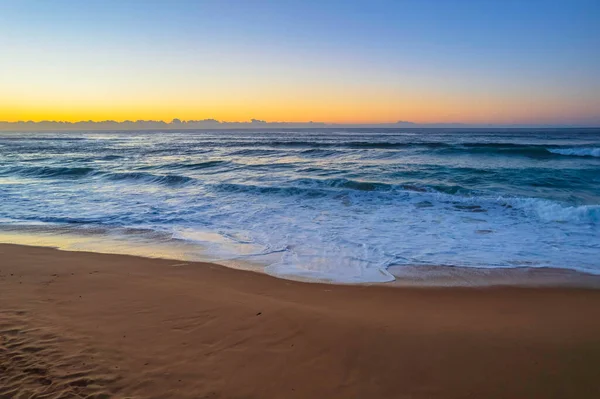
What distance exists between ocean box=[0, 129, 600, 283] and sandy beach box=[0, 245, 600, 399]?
3.93 ft

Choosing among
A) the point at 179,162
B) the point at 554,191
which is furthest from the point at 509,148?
the point at 179,162

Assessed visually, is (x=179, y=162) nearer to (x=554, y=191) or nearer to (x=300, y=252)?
(x=300, y=252)

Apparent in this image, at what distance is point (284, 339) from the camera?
3.80 metres

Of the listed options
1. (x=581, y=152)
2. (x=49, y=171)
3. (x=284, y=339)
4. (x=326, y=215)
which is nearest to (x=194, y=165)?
(x=49, y=171)

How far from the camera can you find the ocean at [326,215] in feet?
22.3

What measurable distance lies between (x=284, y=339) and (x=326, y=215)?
6.70 m

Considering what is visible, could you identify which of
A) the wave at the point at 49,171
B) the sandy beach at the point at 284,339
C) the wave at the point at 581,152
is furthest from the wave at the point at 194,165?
the wave at the point at 581,152

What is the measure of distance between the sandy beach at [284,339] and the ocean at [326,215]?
3.93ft

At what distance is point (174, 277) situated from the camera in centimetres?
568

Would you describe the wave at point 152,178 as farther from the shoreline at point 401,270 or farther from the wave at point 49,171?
the shoreline at point 401,270

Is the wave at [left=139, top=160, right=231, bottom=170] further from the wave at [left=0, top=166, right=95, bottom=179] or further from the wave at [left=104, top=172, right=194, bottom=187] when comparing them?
the wave at [left=0, top=166, right=95, bottom=179]

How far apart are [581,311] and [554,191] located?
11.2m

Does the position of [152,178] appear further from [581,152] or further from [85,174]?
[581,152]

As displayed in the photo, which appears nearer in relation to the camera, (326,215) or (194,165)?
(326,215)
